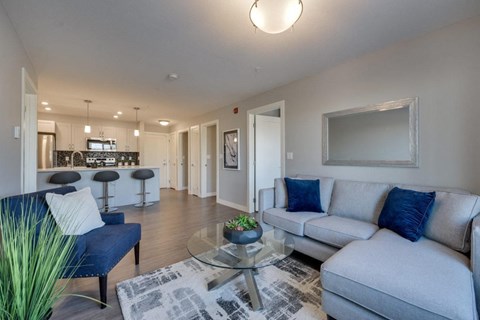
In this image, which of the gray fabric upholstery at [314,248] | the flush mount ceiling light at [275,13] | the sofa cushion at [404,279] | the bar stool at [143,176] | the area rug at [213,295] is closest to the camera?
the sofa cushion at [404,279]

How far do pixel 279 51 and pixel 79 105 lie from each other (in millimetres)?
4864

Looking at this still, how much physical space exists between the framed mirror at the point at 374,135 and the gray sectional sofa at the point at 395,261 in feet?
1.31

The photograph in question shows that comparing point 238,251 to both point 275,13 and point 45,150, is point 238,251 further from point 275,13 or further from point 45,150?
point 45,150

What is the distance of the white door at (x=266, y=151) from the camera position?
4.36m

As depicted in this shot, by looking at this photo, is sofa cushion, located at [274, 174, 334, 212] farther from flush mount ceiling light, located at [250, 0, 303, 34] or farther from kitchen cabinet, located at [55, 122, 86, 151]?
kitchen cabinet, located at [55, 122, 86, 151]

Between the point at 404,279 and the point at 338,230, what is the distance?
80cm

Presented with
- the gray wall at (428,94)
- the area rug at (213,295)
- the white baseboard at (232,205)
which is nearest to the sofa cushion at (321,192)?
the gray wall at (428,94)

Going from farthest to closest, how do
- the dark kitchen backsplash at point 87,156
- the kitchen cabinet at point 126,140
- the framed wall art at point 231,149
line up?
1. the kitchen cabinet at point 126,140
2. the dark kitchen backsplash at point 87,156
3. the framed wall art at point 231,149

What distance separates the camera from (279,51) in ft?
8.19

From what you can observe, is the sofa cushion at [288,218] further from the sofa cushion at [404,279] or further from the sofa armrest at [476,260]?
the sofa armrest at [476,260]

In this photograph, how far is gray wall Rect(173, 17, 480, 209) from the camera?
1.94 meters

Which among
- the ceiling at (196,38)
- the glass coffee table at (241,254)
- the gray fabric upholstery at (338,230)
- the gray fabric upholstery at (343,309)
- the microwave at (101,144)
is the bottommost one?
the gray fabric upholstery at (343,309)

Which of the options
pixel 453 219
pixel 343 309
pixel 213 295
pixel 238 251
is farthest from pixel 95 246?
pixel 453 219

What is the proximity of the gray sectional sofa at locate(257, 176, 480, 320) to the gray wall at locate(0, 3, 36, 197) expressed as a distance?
8.98ft
